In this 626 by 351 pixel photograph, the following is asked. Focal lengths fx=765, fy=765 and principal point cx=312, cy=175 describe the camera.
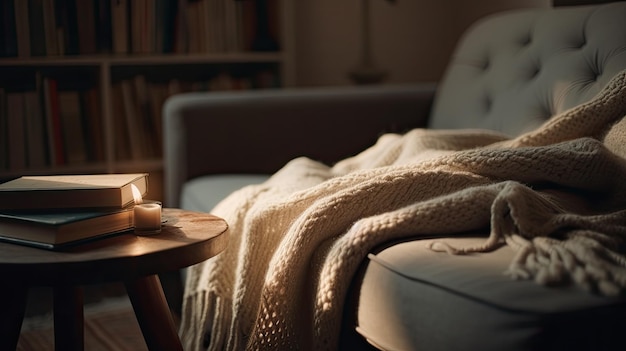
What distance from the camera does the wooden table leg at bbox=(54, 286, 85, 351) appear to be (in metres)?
1.15

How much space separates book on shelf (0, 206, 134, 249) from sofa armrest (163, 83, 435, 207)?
2.76 ft

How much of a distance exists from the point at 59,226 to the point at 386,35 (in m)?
2.14

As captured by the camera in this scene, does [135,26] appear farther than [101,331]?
Yes

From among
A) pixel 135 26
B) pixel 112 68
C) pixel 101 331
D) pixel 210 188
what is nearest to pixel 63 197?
pixel 210 188

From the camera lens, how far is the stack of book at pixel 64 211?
0.98 meters

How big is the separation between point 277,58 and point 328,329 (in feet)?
5.51

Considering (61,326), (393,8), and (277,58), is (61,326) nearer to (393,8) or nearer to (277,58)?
(277,58)

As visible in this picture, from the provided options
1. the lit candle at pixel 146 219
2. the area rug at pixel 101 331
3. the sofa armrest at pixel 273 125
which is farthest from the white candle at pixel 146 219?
the sofa armrest at pixel 273 125

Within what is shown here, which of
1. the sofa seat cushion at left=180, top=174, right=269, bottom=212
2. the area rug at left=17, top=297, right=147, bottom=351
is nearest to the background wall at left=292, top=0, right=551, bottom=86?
the sofa seat cushion at left=180, top=174, right=269, bottom=212

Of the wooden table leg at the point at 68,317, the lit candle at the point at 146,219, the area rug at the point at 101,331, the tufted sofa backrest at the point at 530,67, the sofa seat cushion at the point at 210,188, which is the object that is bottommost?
the area rug at the point at 101,331

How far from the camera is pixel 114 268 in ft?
3.02

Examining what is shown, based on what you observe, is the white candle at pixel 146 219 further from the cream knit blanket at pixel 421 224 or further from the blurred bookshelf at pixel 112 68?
the blurred bookshelf at pixel 112 68

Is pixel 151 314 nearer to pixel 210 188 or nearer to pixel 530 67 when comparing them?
pixel 210 188

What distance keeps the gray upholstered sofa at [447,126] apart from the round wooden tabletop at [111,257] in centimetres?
22
